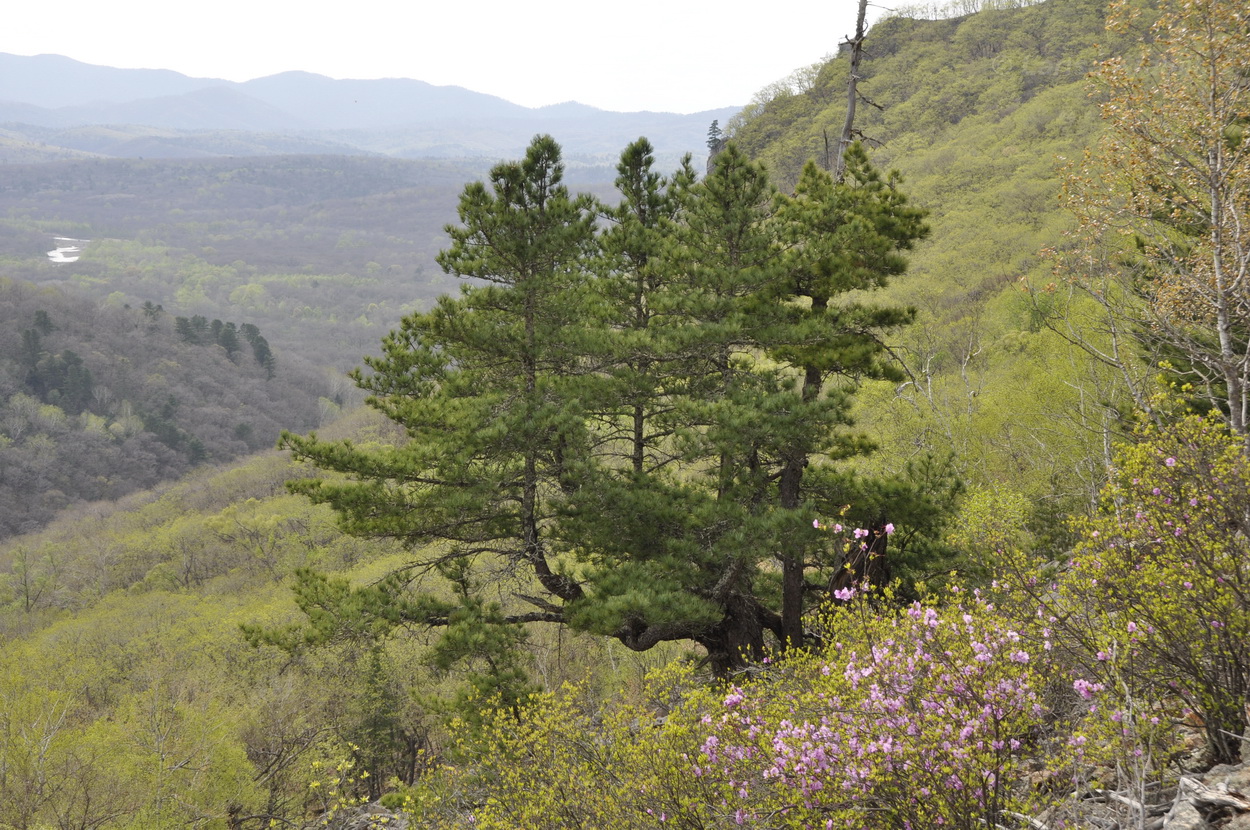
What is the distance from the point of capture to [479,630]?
11.1 meters

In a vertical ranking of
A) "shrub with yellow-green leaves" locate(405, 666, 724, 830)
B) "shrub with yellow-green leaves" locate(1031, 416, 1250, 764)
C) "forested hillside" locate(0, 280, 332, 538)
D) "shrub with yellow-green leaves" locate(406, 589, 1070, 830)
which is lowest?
"forested hillside" locate(0, 280, 332, 538)

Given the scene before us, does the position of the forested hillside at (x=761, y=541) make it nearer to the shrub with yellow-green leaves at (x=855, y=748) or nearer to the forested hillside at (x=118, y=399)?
the shrub with yellow-green leaves at (x=855, y=748)

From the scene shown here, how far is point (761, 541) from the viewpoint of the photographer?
10.9m

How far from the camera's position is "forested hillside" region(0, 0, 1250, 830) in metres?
4.56

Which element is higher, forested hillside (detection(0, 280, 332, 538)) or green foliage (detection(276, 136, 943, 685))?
green foliage (detection(276, 136, 943, 685))

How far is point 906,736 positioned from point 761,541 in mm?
6646

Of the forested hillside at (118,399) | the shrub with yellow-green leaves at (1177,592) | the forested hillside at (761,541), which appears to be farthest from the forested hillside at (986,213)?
the forested hillside at (118,399)

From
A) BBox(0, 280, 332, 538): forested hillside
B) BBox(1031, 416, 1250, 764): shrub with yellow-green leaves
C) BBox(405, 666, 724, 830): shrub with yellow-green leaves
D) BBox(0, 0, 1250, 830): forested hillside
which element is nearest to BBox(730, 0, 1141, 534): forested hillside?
BBox(0, 0, 1250, 830): forested hillside

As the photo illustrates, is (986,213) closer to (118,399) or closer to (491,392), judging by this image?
(491,392)

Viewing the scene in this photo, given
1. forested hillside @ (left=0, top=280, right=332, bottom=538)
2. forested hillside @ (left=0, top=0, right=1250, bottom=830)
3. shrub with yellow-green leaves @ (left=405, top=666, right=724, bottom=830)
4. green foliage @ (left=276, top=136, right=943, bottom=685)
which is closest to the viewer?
forested hillside @ (left=0, top=0, right=1250, bottom=830)

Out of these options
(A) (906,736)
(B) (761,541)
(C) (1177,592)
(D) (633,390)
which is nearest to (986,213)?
(D) (633,390)

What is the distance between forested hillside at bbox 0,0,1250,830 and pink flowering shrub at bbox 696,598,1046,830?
31 millimetres

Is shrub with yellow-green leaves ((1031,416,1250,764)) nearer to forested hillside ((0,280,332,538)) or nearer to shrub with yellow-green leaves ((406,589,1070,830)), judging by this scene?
shrub with yellow-green leaves ((406,589,1070,830))

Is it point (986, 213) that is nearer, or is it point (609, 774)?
point (609, 774)
